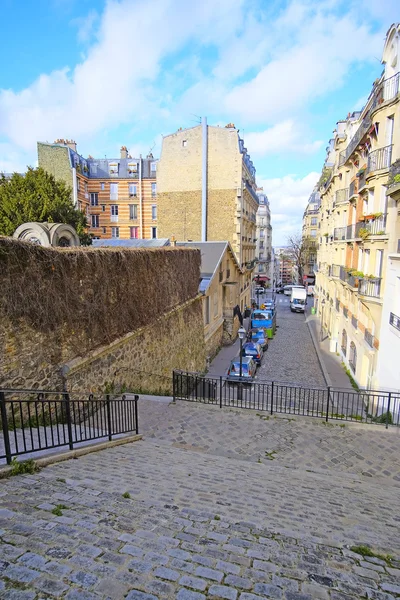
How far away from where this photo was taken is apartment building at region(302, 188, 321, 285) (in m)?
60.5

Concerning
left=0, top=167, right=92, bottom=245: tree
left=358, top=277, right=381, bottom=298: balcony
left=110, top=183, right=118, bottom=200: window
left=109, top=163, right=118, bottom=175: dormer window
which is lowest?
left=358, top=277, right=381, bottom=298: balcony

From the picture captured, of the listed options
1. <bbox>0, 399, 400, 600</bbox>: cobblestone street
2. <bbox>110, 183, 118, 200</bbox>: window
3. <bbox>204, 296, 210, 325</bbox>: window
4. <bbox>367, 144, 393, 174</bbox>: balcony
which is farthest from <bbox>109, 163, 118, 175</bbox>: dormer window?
<bbox>0, 399, 400, 600</bbox>: cobblestone street

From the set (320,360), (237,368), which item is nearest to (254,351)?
(237,368)

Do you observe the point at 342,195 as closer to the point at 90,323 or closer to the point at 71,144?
the point at 90,323

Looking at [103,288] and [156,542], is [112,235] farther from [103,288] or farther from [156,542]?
[156,542]

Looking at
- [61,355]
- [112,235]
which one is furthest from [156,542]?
[112,235]

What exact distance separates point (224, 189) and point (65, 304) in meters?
22.6

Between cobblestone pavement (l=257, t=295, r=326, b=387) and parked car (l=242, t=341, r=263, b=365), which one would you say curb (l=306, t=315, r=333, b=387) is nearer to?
cobblestone pavement (l=257, t=295, r=326, b=387)

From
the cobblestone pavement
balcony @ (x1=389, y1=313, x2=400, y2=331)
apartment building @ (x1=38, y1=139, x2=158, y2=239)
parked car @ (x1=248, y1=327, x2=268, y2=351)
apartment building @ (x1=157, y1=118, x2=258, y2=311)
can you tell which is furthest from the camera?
apartment building @ (x1=38, y1=139, x2=158, y2=239)

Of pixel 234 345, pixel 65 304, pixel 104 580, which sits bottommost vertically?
pixel 234 345

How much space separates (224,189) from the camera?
91.7ft

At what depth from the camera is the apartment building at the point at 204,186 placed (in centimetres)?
2748

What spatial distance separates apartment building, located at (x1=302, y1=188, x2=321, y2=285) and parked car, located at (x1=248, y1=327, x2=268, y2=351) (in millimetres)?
37051

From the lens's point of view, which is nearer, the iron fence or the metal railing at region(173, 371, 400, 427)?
the iron fence
